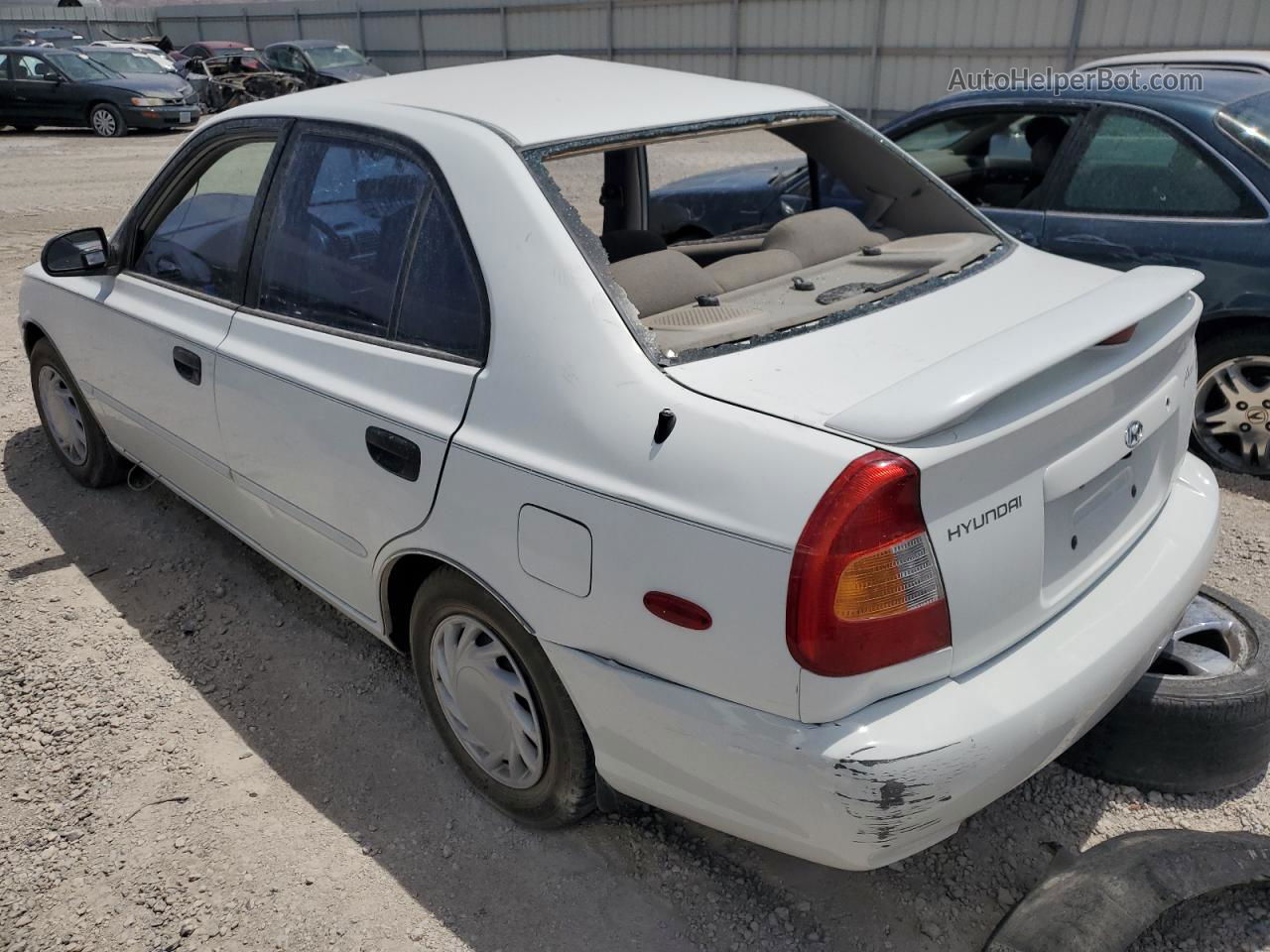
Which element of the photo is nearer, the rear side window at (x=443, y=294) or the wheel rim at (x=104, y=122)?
the rear side window at (x=443, y=294)

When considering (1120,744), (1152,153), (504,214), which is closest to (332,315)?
(504,214)

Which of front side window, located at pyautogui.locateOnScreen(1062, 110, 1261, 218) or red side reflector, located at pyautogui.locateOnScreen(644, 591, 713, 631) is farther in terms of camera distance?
front side window, located at pyautogui.locateOnScreen(1062, 110, 1261, 218)

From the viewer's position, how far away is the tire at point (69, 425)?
436 centimetres

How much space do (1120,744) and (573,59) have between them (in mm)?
2576

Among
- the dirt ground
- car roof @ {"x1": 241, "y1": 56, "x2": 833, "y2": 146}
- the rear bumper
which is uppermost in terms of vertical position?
car roof @ {"x1": 241, "y1": 56, "x2": 833, "y2": 146}

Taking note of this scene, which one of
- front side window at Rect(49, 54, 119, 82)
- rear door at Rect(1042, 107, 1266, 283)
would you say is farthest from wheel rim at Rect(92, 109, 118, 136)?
rear door at Rect(1042, 107, 1266, 283)

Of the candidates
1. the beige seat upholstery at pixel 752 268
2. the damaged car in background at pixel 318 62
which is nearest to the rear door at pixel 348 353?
the beige seat upholstery at pixel 752 268

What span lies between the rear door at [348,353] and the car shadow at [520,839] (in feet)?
1.34

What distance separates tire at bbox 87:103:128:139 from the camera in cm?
1773

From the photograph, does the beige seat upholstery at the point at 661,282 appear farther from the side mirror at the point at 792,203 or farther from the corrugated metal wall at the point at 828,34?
the corrugated metal wall at the point at 828,34

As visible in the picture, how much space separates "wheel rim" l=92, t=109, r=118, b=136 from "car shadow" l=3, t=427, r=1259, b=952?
17177mm

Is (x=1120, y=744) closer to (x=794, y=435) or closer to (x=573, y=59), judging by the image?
(x=794, y=435)

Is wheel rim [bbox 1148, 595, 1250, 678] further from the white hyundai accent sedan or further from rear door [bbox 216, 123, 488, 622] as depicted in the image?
rear door [bbox 216, 123, 488, 622]

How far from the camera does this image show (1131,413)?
2.25 metres
